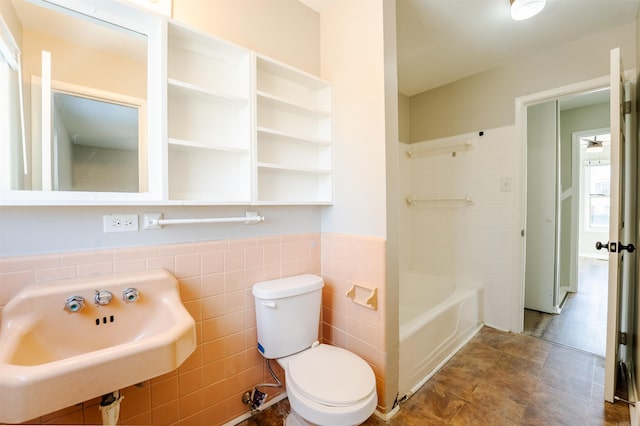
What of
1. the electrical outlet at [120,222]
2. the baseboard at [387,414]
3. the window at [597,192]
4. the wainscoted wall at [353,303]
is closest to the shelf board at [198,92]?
the electrical outlet at [120,222]

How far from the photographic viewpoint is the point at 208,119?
4.65ft

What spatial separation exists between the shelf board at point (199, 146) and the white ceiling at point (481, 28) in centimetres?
118

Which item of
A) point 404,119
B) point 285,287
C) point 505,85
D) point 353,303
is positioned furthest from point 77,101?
point 505,85

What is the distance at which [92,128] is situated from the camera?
1146 millimetres

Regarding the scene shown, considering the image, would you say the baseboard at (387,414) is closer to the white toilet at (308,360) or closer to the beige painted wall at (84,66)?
the white toilet at (308,360)

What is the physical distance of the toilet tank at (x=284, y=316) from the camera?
1.40 metres

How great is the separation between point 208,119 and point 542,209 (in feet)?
11.0

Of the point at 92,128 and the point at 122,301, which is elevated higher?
the point at 92,128

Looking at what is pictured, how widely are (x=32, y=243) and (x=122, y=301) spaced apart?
0.38 meters

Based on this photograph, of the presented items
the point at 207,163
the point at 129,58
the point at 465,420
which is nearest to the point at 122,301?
the point at 207,163

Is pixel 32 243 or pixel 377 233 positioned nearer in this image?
pixel 32 243

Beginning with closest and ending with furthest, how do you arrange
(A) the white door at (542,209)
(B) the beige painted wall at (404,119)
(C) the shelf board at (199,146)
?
(C) the shelf board at (199,146)
(A) the white door at (542,209)
(B) the beige painted wall at (404,119)

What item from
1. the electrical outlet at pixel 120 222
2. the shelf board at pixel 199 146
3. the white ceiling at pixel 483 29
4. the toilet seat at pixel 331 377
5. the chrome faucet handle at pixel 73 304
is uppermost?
the white ceiling at pixel 483 29

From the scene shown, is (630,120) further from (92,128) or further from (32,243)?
(32,243)
